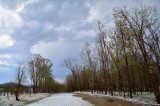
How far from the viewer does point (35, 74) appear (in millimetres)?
92000

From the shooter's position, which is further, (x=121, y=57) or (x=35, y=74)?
(x=35, y=74)

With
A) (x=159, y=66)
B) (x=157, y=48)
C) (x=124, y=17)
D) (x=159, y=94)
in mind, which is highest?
(x=124, y=17)

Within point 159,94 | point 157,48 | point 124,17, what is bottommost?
point 159,94

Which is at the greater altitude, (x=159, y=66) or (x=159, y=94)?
(x=159, y=66)

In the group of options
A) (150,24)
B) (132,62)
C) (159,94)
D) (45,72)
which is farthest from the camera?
(45,72)

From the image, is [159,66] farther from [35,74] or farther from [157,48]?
[35,74]

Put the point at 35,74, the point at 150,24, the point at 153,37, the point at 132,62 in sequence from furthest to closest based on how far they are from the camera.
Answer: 1. the point at 35,74
2. the point at 132,62
3. the point at 153,37
4. the point at 150,24

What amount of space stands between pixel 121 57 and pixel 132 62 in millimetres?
4166

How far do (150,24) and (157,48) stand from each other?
10.1 meters

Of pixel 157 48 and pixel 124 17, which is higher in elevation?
pixel 124 17

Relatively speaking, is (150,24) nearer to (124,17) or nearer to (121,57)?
(124,17)

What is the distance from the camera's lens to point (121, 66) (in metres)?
45.4

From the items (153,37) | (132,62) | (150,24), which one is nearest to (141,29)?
(150,24)

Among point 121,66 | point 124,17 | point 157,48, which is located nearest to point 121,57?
point 121,66
